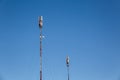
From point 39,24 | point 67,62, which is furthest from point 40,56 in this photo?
point 67,62

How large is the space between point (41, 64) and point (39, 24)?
18.4 feet

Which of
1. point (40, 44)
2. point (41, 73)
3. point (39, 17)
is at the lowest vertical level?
point (41, 73)

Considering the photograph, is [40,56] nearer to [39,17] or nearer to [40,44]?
[40,44]

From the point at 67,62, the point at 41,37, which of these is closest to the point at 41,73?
the point at 41,37

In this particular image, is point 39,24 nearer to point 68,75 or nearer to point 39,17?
point 39,17

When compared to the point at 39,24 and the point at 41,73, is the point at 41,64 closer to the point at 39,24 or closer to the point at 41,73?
the point at 41,73

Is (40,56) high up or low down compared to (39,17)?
down

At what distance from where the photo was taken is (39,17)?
4872 centimetres

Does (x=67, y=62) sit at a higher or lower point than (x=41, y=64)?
higher

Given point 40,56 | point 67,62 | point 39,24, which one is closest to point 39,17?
point 39,24

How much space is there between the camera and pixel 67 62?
210 feet

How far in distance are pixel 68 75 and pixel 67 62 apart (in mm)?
2431

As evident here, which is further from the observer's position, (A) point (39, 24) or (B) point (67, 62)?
(B) point (67, 62)

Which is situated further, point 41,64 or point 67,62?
point 67,62
